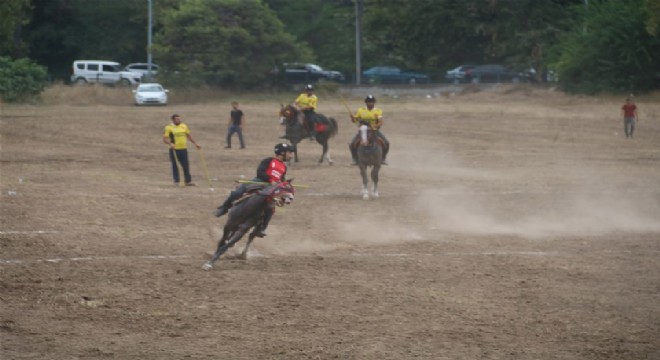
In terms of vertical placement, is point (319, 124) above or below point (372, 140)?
below

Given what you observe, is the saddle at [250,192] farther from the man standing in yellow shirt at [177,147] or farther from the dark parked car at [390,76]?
the dark parked car at [390,76]

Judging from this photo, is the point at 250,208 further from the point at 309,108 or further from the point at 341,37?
the point at 341,37

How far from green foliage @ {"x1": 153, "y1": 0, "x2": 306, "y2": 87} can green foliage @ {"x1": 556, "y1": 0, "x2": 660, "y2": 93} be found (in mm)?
18919

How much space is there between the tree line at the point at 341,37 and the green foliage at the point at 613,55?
3.0 inches

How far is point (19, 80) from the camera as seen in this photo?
62906 mm

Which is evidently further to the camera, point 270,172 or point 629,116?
point 629,116

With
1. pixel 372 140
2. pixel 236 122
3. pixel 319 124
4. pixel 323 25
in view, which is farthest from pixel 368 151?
pixel 323 25

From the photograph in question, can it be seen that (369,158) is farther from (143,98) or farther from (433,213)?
(143,98)

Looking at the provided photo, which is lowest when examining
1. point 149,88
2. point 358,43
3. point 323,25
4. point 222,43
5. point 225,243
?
point 225,243

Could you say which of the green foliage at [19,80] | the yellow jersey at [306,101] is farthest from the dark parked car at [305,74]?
the yellow jersey at [306,101]

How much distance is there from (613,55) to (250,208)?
52583 mm

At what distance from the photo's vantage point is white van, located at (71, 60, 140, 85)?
7894cm

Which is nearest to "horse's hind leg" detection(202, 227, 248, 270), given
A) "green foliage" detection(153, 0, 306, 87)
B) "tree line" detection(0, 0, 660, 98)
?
"tree line" detection(0, 0, 660, 98)

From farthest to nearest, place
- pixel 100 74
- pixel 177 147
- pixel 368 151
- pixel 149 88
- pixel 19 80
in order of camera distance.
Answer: pixel 100 74 < pixel 149 88 < pixel 19 80 < pixel 177 147 < pixel 368 151
